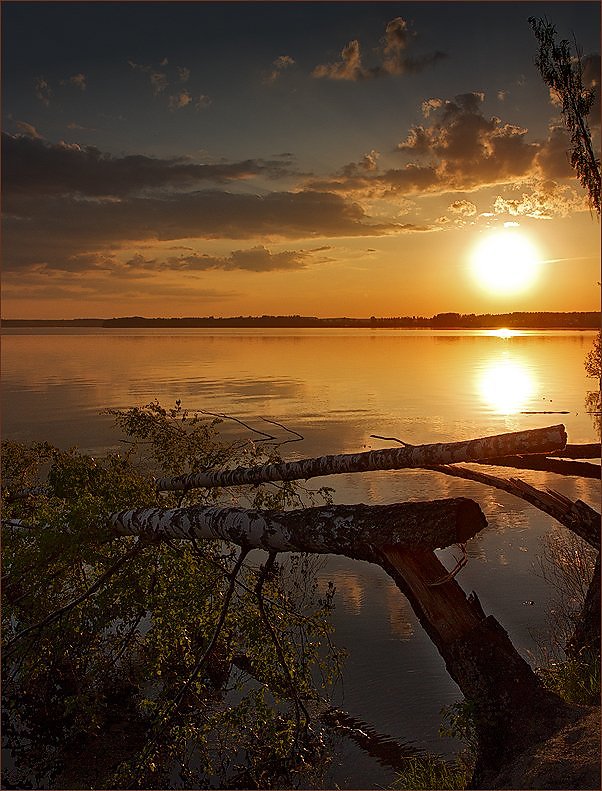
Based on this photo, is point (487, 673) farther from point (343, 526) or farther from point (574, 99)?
point (574, 99)

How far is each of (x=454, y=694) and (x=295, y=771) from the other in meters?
4.52

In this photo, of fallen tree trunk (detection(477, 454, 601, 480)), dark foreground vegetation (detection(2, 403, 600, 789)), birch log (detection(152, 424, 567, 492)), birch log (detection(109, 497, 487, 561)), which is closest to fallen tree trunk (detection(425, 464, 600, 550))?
dark foreground vegetation (detection(2, 403, 600, 789))

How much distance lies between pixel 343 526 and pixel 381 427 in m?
45.2

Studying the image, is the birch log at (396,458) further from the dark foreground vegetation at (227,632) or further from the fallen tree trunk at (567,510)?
the fallen tree trunk at (567,510)

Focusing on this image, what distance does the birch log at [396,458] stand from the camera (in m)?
7.72

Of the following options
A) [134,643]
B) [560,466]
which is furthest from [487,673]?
[134,643]

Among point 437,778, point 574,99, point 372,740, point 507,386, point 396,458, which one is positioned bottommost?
point 372,740

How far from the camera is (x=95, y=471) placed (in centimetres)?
955

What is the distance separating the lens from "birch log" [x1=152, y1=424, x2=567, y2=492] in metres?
7.72

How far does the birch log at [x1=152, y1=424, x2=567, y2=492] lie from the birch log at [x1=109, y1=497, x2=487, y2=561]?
1307 mm

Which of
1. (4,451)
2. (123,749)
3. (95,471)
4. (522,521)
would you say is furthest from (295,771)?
(522,521)

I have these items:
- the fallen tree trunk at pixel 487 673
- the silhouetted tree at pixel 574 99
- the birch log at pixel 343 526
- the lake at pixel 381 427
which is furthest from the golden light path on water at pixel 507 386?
the birch log at pixel 343 526

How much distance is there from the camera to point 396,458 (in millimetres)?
9375

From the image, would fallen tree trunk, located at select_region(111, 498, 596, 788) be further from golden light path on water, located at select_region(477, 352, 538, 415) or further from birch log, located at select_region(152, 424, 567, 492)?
golden light path on water, located at select_region(477, 352, 538, 415)
